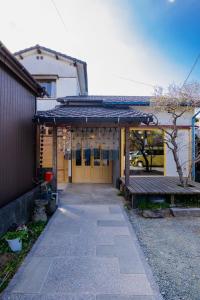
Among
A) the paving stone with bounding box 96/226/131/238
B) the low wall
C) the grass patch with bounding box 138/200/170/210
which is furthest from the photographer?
the grass patch with bounding box 138/200/170/210

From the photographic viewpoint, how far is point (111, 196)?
351 inches

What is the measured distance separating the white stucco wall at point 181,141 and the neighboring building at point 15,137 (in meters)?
6.19

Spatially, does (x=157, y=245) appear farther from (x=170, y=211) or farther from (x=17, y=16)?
(x=17, y=16)

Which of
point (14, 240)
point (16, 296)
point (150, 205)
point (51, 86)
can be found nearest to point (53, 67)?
point (51, 86)

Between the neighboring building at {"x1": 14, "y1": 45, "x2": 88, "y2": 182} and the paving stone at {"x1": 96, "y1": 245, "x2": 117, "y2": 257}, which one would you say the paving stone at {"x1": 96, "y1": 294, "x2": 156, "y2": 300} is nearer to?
the paving stone at {"x1": 96, "y1": 245, "x2": 117, "y2": 257}

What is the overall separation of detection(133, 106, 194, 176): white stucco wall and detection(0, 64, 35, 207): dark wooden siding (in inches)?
242

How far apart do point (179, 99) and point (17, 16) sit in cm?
568

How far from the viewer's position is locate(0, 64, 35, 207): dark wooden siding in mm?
4965

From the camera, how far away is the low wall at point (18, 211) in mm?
4684

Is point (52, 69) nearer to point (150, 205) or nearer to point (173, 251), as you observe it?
point (150, 205)

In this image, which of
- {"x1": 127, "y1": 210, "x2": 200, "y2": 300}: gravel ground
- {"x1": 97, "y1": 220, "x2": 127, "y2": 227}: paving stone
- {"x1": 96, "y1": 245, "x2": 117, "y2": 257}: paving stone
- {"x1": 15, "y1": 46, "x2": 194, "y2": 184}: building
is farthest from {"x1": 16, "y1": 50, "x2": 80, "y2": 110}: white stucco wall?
{"x1": 96, "y1": 245, "x2": 117, "y2": 257}: paving stone

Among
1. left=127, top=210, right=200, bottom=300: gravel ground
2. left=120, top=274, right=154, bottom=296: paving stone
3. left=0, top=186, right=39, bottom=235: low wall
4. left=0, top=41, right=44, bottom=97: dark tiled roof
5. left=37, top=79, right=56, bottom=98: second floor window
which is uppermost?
left=37, top=79, right=56, bottom=98: second floor window

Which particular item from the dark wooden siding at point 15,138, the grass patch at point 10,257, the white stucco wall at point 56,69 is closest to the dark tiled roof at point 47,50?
the white stucco wall at point 56,69

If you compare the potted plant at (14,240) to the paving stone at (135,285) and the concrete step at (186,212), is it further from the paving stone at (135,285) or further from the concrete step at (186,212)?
the concrete step at (186,212)
